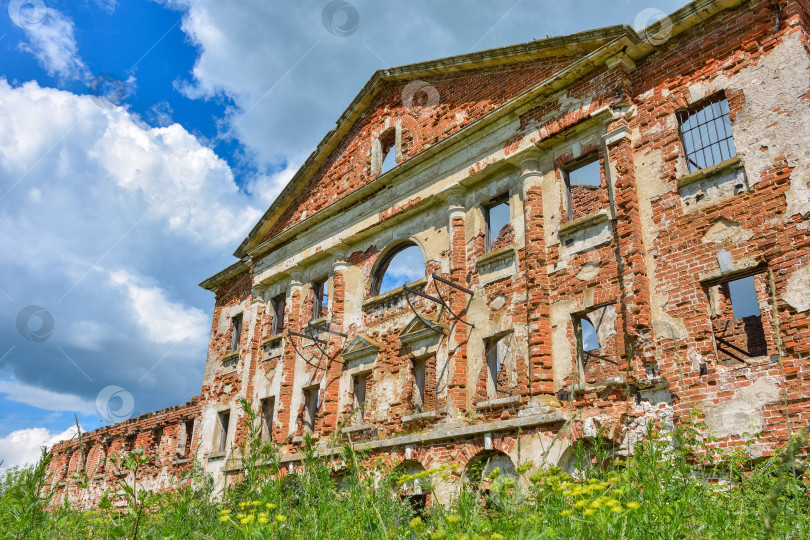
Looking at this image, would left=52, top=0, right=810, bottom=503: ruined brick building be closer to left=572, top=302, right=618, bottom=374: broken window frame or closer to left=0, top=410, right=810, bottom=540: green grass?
left=572, top=302, right=618, bottom=374: broken window frame

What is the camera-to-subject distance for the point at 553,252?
11.6 m

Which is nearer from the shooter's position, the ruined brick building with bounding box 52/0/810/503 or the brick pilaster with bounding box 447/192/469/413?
the ruined brick building with bounding box 52/0/810/503

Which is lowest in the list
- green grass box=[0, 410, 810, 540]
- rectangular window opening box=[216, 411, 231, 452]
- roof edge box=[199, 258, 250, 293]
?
green grass box=[0, 410, 810, 540]

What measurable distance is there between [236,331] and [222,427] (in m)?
3.42

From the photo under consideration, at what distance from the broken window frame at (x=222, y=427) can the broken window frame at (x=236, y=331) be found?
2207mm

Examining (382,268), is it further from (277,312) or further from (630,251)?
(630,251)

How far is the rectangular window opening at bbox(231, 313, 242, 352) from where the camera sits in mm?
21219

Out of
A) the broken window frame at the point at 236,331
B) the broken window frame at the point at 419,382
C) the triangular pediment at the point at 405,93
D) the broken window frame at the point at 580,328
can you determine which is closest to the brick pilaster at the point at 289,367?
the triangular pediment at the point at 405,93

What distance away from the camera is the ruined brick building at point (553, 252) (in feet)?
29.3

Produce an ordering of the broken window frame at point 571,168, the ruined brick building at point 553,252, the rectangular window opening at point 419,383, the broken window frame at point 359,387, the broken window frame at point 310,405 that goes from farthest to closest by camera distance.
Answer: the broken window frame at point 310,405, the broken window frame at point 359,387, the rectangular window opening at point 419,383, the broken window frame at point 571,168, the ruined brick building at point 553,252

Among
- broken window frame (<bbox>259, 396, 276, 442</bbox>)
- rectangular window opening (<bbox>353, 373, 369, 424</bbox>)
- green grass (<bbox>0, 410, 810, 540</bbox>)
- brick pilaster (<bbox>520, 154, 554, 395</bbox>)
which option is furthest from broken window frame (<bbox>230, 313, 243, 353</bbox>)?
green grass (<bbox>0, 410, 810, 540</bbox>)

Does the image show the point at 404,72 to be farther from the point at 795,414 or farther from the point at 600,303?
the point at 795,414

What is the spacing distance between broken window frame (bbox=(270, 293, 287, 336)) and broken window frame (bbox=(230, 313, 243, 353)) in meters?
2.21

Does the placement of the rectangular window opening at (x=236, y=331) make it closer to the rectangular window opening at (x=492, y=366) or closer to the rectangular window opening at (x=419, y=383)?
the rectangular window opening at (x=419, y=383)
